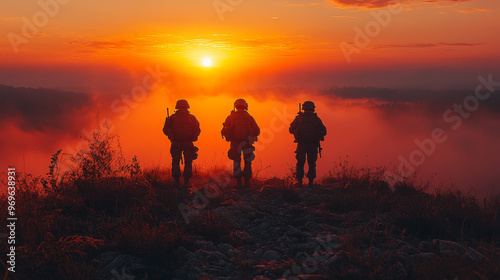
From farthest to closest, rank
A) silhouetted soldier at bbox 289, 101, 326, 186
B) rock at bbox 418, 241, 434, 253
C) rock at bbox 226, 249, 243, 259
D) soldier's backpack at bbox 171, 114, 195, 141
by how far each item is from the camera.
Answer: silhouetted soldier at bbox 289, 101, 326, 186 → soldier's backpack at bbox 171, 114, 195, 141 → rock at bbox 226, 249, 243, 259 → rock at bbox 418, 241, 434, 253

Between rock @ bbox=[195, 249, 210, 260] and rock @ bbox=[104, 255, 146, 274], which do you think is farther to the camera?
Answer: rock @ bbox=[195, 249, 210, 260]

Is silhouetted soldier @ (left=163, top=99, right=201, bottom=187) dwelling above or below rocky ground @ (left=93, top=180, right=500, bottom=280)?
above

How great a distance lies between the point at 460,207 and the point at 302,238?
316 centimetres

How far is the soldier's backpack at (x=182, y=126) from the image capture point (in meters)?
9.87

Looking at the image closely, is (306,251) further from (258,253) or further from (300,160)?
(300,160)

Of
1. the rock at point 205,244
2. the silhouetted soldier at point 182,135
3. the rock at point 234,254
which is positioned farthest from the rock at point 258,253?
the silhouetted soldier at point 182,135

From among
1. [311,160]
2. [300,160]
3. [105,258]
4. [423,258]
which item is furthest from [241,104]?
[423,258]

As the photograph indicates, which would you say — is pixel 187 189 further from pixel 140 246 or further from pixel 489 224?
pixel 489 224

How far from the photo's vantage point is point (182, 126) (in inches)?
388

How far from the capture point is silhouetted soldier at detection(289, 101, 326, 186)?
32.7 feet

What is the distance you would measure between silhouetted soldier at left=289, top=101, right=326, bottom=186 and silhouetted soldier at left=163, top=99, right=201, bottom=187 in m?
2.73

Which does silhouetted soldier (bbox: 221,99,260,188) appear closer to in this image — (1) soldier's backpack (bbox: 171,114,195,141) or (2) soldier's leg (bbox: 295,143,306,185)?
(1) soldier's backpack (bbox: 171,114,195,141)

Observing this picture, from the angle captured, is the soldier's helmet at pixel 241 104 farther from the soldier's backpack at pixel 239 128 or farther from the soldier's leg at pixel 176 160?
the soldier's leg at pixel 176 160

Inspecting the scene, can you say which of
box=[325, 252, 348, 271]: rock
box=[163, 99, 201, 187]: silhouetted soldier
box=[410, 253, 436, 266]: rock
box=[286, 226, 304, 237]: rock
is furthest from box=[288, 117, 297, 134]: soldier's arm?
box=[410, 253, 436, 266]: rock
